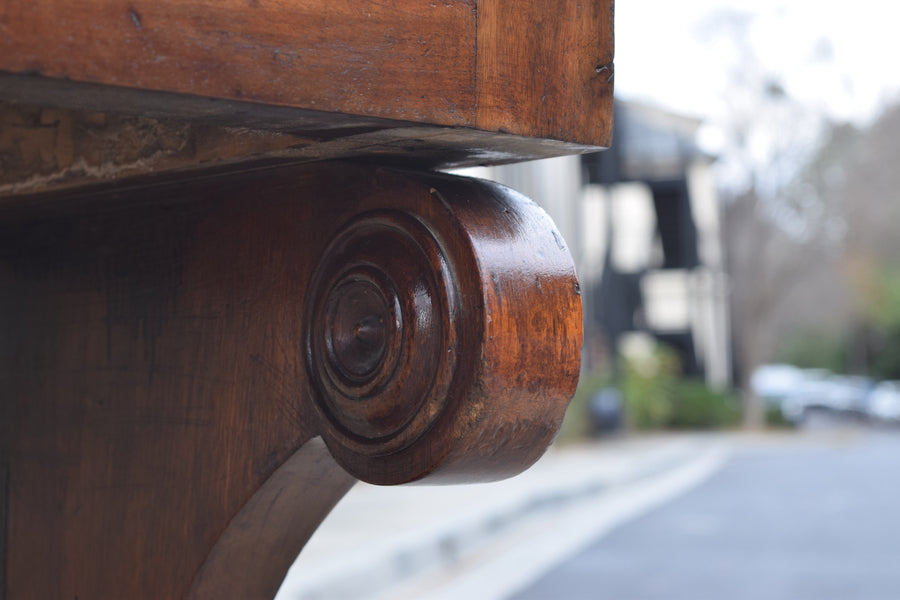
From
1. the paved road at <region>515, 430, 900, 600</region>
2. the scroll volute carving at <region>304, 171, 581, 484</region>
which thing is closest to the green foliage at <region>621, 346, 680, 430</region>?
the paved road at <region>515, 430, 900, 600</region>

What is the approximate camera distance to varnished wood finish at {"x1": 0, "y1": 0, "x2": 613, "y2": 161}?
1.65ft

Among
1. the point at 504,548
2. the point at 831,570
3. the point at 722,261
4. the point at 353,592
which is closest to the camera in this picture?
the point at 353,592

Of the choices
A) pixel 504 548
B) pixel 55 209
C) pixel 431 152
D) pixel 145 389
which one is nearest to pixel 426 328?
pixel 431 152

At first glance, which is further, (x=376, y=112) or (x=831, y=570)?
(x=831, y=570)

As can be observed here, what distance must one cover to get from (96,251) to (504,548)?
665 centimetres

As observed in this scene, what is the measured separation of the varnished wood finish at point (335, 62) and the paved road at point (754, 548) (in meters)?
5.50

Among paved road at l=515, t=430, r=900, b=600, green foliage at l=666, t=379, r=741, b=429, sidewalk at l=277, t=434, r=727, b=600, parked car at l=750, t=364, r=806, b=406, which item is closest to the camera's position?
sidewalk at l=277, t=434, r=727, b=600

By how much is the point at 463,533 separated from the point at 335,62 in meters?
6.60

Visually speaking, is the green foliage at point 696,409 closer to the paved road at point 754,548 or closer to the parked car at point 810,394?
the parked car at point 810,394

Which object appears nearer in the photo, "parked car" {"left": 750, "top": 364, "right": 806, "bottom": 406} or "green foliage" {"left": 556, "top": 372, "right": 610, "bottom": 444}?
"green foliage" {"left": 556, "top": 372, "right": 610, "bottom": 444}

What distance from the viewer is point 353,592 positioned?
204 inches

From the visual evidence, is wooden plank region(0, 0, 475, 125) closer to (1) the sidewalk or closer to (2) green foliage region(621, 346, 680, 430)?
(1) the sidewalk

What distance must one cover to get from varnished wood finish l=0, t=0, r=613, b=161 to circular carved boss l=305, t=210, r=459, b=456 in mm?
81

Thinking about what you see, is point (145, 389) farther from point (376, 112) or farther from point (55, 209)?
point (376, 112)
